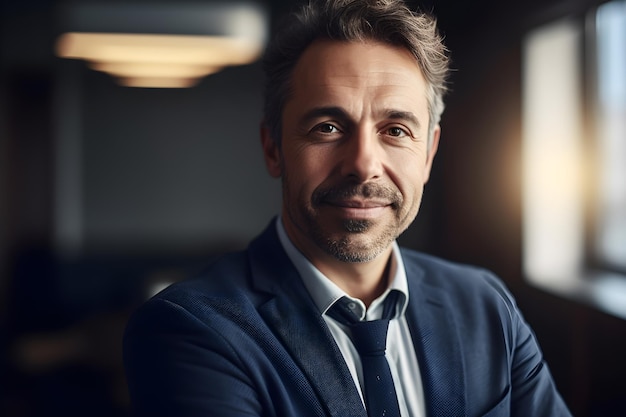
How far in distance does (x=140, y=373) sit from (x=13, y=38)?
15.9ft

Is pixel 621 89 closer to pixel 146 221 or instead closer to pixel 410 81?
pixel 410 81

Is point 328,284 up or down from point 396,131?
down

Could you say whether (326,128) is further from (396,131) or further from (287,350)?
(287,350)

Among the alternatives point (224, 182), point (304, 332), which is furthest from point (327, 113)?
point (224, 182)

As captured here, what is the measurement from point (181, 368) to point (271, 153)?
531 millimetres

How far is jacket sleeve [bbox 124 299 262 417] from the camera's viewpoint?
3.78 feet

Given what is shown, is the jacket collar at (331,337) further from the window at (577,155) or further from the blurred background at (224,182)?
the window at (577,155)

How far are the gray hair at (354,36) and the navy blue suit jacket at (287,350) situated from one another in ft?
0.98

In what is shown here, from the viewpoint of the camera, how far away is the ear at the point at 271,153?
149 cm

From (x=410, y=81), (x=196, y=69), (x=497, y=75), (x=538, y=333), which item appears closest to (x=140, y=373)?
(x=410, y=81)

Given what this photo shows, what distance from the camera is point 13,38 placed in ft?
17.6

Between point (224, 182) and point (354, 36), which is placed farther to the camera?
point (224, 182)

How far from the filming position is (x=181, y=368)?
46.3 inches

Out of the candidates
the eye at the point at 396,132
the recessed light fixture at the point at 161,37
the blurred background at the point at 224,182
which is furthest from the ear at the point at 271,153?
the recessed light fixture at the point at 161,37
